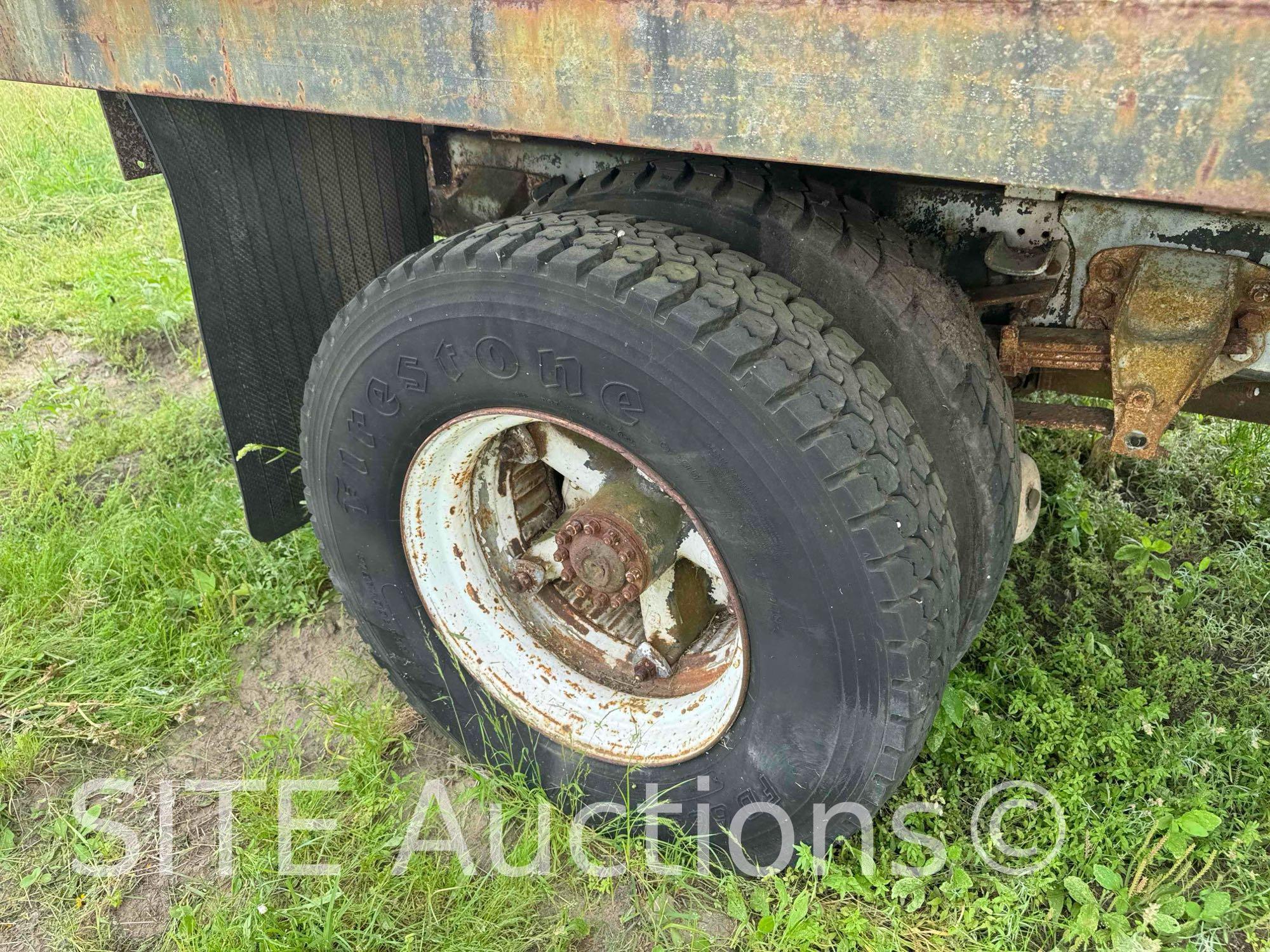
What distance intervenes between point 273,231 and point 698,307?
1.37 m

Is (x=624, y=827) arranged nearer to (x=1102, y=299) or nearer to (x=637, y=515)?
(x=637, y=515)

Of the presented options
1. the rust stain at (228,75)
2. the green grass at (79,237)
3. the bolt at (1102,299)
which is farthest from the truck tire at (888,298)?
the green grass at (79,237)

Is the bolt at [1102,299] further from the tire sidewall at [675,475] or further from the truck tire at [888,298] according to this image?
the tire sidewall at [675,475]

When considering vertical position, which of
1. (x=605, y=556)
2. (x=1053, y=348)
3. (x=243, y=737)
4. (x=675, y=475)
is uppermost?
(x=1053, y=348)

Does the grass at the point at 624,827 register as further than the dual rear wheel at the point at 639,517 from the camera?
Yes

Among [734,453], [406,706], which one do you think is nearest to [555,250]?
[734,453]

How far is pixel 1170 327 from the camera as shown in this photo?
67.5 inches

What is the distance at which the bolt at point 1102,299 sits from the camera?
1.87 m

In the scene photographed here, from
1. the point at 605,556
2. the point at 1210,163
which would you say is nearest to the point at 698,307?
the point at 605,556

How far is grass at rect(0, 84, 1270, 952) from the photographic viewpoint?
212cm

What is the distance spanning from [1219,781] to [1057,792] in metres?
0.43

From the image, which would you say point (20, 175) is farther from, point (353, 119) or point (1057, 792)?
point (1057, 792)

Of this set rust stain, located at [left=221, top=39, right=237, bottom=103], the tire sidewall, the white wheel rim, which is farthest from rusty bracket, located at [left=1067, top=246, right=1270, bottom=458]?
rust stain, located at [left=221, top=39, right=237, bottom=103]

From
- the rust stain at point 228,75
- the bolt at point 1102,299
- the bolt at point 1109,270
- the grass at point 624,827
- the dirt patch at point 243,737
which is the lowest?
the dirt patch at point 243,737
